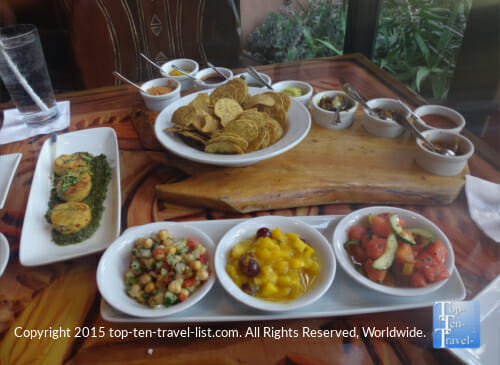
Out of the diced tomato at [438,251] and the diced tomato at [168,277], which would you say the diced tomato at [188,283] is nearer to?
the diced tomato at [168,277]

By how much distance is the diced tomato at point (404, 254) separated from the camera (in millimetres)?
1021

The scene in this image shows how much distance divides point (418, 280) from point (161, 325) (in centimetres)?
76

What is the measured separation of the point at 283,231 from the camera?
3.94ft

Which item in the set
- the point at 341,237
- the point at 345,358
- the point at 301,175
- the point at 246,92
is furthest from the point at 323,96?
the point at 345,358

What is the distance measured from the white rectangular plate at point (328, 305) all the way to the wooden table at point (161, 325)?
3 centimetres

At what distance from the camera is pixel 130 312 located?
92 cm

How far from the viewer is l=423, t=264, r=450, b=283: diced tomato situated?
982 mm

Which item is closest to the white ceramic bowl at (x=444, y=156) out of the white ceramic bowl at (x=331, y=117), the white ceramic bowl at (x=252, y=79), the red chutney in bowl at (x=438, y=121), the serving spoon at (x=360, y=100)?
the red chutney in bowl at (x=438, y=121)

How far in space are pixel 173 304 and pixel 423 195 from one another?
107 cm

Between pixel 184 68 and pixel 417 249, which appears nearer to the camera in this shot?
pixel 417 249

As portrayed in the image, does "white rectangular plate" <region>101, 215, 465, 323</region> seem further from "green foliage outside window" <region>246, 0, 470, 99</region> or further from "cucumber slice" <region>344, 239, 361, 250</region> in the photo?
"green foliage outside window" <region>246, 0, 470, 99</region>

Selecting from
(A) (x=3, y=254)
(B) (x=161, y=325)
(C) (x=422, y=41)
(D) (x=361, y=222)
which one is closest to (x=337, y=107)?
(D) (x=361, y=222)

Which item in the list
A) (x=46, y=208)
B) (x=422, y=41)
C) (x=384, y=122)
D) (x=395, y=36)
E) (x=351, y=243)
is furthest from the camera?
(x=395, y=36)

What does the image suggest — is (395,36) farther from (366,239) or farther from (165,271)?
(165,271)
